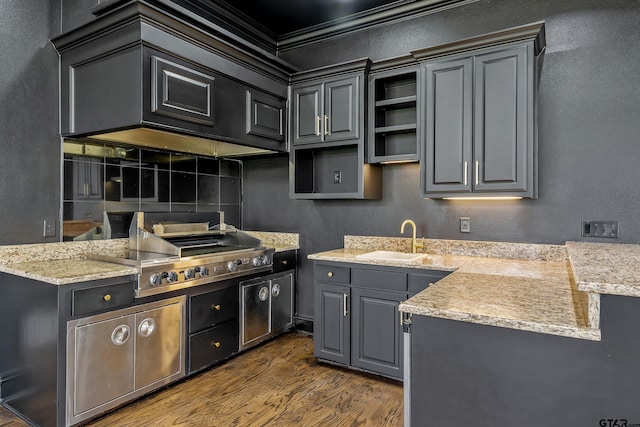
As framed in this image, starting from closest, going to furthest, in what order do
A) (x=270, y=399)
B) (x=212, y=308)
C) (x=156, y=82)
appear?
(x=156, y=82), (x=270, y=399), (x=212, y=308)

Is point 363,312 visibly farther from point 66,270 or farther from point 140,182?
point 140,182

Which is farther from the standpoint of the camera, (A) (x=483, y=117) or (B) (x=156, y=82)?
(A) (x=483, y=117)

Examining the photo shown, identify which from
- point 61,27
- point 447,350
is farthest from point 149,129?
point 447,350

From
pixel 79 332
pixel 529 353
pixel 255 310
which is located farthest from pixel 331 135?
pixel 529 353

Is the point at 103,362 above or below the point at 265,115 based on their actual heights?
below

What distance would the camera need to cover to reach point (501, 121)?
254cm

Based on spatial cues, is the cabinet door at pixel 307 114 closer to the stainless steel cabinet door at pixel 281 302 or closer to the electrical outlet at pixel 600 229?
the stainless steel cabinet door at pixel 281 302

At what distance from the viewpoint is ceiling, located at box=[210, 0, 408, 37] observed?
3238mm

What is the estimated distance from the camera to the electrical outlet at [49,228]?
2584 millimetres

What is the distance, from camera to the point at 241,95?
3018mm

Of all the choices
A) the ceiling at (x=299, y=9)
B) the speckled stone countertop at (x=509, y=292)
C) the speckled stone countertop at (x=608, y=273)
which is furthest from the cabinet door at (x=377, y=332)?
the ceiling at (x=299, y=9)

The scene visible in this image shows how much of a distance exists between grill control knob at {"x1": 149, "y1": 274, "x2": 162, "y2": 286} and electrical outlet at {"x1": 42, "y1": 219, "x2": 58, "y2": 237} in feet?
2.70

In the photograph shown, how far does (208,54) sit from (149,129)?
27.7 inches

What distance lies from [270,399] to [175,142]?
200 cm
